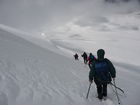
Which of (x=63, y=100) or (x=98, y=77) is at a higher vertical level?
(x=98, y=77)

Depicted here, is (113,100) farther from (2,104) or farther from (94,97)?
(2,104)

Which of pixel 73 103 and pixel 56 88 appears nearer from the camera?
pixel 73 103

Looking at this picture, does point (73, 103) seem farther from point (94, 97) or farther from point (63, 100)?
point (94, 97)

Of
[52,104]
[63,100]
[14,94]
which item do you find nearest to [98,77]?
[63,100]

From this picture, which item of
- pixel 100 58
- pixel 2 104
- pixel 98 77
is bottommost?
pixel 2 104

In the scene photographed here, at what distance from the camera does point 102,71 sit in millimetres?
6566

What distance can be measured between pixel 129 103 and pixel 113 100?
0.68 meters

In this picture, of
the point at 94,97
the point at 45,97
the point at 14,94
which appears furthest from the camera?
the point at 94,97

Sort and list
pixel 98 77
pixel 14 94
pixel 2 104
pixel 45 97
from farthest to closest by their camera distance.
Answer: pixel 98 77 < pixel 45 97 < pixel 14 94 < pixel 2 104

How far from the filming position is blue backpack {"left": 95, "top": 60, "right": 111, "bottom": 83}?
6.52 meters

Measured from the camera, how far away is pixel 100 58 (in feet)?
21.3

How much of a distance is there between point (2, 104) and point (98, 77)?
12.2 ft

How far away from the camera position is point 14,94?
567cm

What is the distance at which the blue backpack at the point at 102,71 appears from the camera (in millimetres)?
6520
